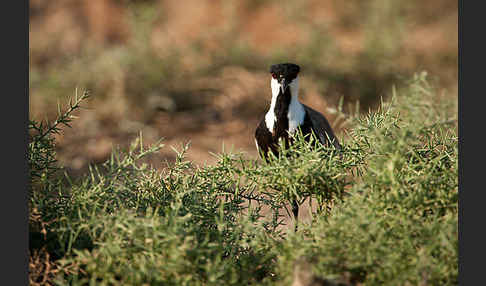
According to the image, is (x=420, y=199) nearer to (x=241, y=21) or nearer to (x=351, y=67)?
(x=351, y=67)

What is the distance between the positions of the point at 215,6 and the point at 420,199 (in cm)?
868

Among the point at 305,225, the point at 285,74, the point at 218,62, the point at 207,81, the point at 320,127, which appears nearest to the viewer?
the point at 305,225

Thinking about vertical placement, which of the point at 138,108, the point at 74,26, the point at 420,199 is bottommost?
the point at 420,199

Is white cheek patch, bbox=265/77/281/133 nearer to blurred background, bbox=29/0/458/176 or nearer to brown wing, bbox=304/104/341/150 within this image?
brown wing, bbox=304/104/341/150

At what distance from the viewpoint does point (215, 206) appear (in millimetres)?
1771

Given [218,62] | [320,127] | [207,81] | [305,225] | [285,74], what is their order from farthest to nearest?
[218,62] < [207,81] < [320,127] < [285,74] < [305,225]

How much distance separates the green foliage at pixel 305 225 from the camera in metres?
1.40

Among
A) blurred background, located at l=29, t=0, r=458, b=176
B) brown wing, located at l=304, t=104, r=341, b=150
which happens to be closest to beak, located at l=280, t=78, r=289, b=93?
brown wing, located at l=304, t=104, r=341, b=150

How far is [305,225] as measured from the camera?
5.24 feet

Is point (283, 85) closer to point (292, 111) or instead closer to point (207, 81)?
point (292, 111)

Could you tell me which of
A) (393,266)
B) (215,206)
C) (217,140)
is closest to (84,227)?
(215,206)

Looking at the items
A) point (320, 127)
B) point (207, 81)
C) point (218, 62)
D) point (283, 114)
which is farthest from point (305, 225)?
point (218, 62)

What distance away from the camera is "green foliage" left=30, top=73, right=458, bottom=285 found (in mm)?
1401

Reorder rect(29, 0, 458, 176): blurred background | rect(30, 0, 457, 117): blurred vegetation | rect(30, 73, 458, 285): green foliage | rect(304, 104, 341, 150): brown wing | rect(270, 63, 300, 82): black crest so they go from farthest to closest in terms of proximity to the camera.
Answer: rect(30, 0, 457, 117): blurred vegetation → rect(29, 0, 458, 176): blurred background → rect(304, 104, 341, 150): brown wing → rect(270, 63, 300, 82): black crest → rect(30, 73, 458, 285): green foliage
